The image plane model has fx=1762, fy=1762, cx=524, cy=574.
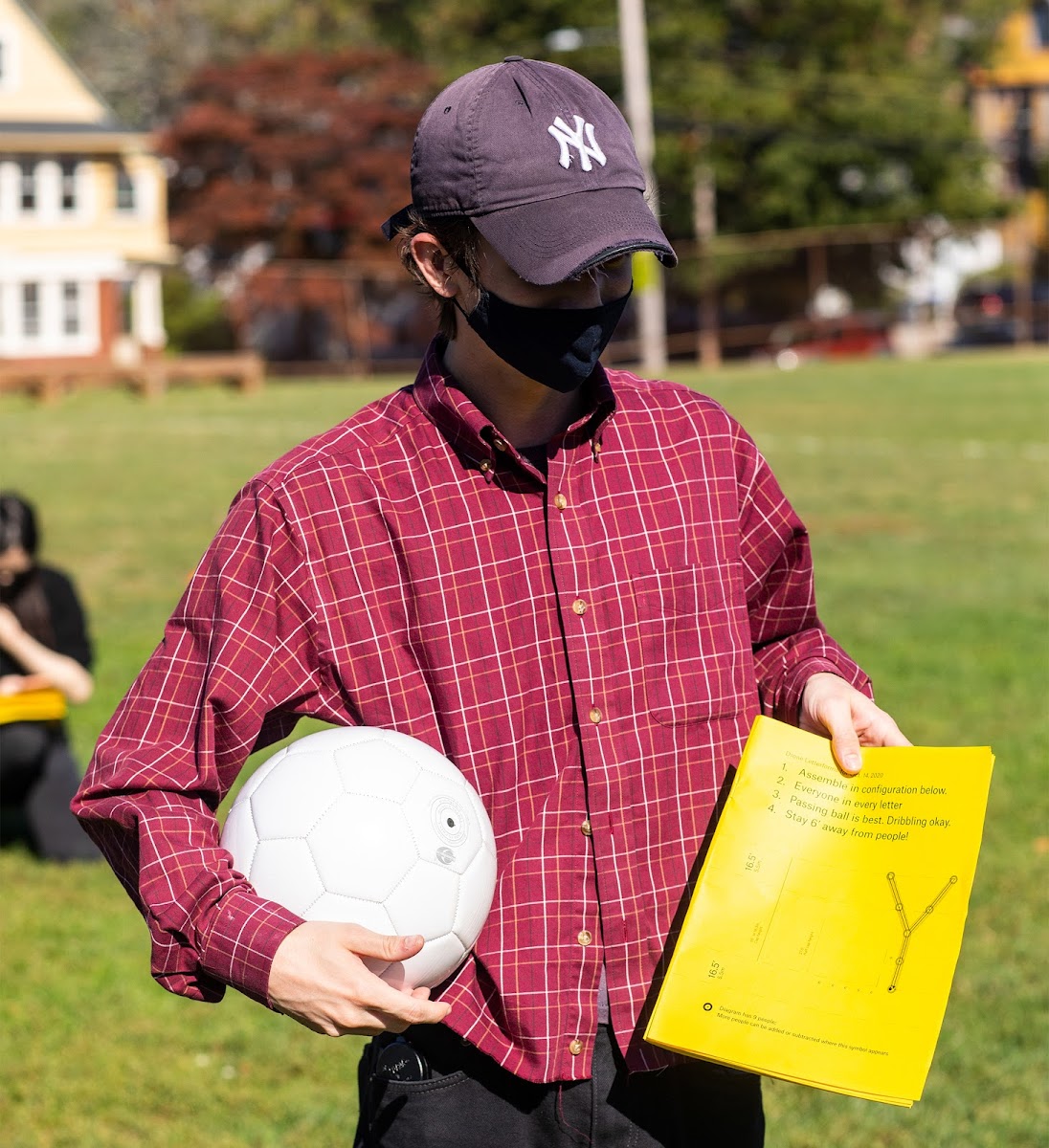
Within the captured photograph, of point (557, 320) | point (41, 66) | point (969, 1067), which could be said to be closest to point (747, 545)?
point (557, 320)

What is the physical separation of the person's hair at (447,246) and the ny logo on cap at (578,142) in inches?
5.8

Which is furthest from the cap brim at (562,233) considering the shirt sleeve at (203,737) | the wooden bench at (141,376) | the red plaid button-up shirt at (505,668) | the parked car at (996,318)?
the parked car at (996,318)

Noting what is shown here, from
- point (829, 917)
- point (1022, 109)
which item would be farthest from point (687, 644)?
point (1022, 109)

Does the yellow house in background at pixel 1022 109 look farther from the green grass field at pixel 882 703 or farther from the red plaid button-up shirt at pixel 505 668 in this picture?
the red plaid button-up shirt at pixel 505 668

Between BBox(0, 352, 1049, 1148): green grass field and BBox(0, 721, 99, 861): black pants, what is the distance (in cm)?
13

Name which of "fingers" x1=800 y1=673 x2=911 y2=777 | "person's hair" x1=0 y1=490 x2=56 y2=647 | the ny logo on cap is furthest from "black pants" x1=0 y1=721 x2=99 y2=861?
the ny logo on cap

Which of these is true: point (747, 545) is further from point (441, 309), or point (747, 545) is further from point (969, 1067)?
point (969, 1067)

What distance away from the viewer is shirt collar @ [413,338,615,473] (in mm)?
2338

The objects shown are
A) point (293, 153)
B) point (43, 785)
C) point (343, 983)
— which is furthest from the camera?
point (293, 153)

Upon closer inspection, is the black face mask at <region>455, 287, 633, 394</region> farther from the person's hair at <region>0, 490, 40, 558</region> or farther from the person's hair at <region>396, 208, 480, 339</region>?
the person's hair at <region>0, 490, 40, 558</region>

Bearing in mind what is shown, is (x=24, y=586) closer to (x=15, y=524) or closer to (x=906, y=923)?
(x=15, y=524)

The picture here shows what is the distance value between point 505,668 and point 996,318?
46314 mm

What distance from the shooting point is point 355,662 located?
231 centimetres

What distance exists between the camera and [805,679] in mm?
2539
